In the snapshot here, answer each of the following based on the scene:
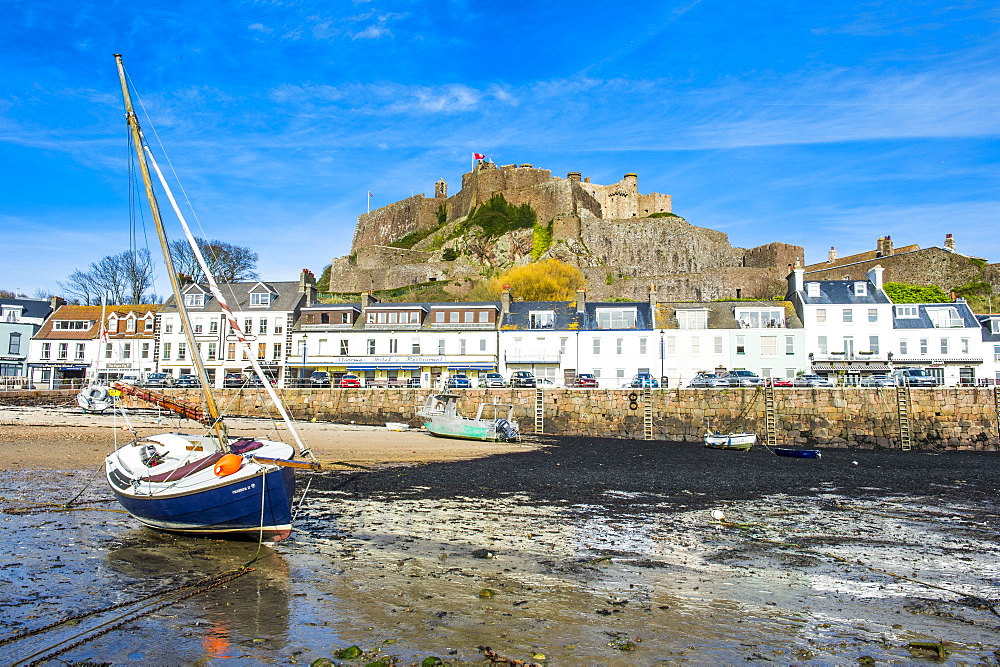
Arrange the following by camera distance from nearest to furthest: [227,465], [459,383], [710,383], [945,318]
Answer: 1. [227,465]
2. [710,383]
3. [459,383]
4. [945,318]

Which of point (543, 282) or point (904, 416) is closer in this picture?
point (904, 416)

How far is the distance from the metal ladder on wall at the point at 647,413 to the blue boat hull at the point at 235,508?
91.4ft

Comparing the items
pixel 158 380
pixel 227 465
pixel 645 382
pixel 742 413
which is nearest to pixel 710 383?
pixel 742 413

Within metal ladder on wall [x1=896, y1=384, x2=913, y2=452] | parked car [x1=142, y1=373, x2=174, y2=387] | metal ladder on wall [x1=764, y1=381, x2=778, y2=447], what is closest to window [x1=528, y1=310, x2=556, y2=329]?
metal ladder on wall [x1=764, y1=381, x2=778, y2=447]

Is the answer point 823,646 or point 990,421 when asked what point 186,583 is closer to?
point 823,646

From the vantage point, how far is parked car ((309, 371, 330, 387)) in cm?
4507

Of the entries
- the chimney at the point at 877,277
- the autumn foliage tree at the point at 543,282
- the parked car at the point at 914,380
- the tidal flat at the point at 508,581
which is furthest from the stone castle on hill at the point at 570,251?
the tidal flat at the point at 508,581

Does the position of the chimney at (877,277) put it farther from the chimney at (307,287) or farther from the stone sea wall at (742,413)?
the chimney at (307,287)

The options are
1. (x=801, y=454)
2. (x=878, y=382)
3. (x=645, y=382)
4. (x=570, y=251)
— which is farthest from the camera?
(x=570, y=251)

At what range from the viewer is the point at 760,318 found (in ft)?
161

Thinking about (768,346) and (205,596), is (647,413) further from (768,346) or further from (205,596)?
(205,596)

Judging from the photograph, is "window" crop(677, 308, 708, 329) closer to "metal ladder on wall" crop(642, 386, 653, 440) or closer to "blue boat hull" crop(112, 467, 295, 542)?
"metal ladder on wall" crop(642, 386, 653, 440)

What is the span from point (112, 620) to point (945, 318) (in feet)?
180

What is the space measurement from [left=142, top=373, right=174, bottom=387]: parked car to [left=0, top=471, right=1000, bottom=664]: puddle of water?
3397cm
